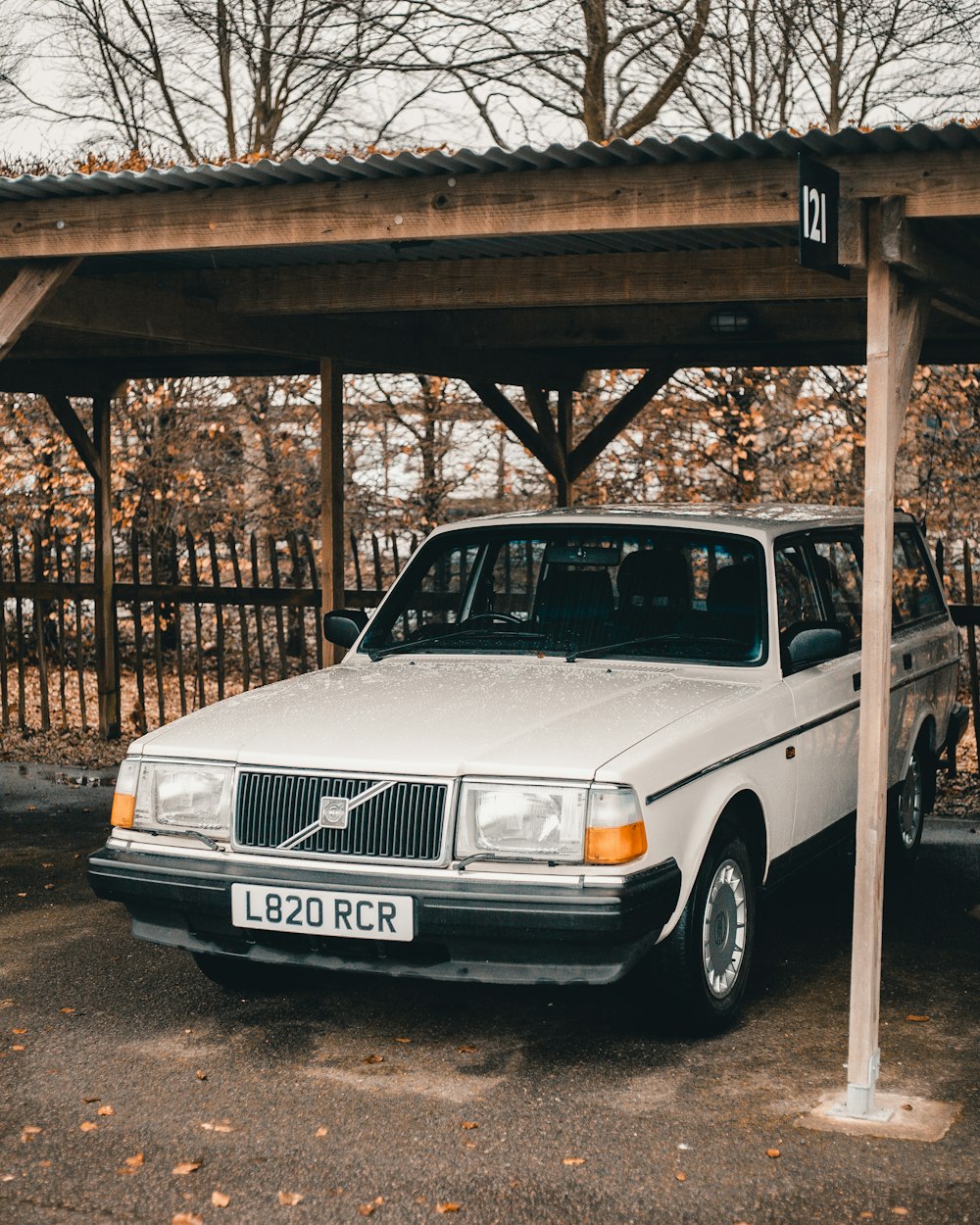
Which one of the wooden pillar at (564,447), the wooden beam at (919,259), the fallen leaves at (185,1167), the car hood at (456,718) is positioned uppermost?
the wooden beam at (919,259)

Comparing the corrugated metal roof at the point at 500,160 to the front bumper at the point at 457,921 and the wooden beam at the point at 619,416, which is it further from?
the wooden beam at the point at 619,416

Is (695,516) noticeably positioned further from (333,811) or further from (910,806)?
(333,811)

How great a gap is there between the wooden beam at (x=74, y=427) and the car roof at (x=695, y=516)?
5705mm

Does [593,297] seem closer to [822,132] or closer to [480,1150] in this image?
[822,132]

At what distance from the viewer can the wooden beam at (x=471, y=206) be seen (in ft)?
16.7

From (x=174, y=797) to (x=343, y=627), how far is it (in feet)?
6.10

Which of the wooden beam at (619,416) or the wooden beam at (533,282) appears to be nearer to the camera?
the wooden beam at (533,282)

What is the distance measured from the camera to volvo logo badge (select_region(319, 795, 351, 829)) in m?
4.87

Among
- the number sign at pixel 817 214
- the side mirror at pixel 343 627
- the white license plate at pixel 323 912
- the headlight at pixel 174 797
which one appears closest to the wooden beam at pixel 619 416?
the side mirror at pixel 343 627

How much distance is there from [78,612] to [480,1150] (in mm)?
9502

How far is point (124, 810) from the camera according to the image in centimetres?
525

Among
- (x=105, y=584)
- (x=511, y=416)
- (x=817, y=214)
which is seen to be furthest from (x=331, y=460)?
(x=817, y=214)

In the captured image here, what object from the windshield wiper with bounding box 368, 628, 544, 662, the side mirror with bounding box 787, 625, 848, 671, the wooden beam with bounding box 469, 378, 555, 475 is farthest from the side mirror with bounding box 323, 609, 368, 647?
the wooden beam with bounding box 469, 378, 555, 475

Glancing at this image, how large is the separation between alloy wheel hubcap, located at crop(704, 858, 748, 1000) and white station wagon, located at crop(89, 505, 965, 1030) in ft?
0.05
